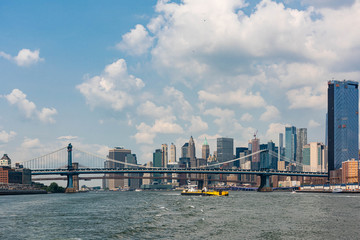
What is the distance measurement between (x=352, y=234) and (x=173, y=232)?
1735cm

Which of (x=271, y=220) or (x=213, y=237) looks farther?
(x=271, y=220)

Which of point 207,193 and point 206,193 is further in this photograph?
point 206,193

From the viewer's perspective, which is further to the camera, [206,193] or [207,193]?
[206,193]

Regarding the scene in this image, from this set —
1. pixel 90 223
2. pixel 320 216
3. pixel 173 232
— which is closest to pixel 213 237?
pixel 173 232

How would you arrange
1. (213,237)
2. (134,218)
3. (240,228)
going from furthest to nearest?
(134,218) < (240,228) < (213,237)

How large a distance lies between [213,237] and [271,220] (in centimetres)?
1571

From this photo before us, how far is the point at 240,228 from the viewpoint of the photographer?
46.4 m

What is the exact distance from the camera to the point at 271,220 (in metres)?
53.9

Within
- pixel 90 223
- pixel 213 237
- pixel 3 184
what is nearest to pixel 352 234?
pixel 213 237

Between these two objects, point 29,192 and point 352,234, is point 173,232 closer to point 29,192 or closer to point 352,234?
point 352,234

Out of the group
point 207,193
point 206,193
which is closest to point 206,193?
point 206,193

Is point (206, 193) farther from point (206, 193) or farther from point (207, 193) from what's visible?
point (207, 193)

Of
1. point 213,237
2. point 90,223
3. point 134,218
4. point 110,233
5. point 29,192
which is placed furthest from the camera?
point 29,192

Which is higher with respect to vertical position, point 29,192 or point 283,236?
Answer: point 283,236
